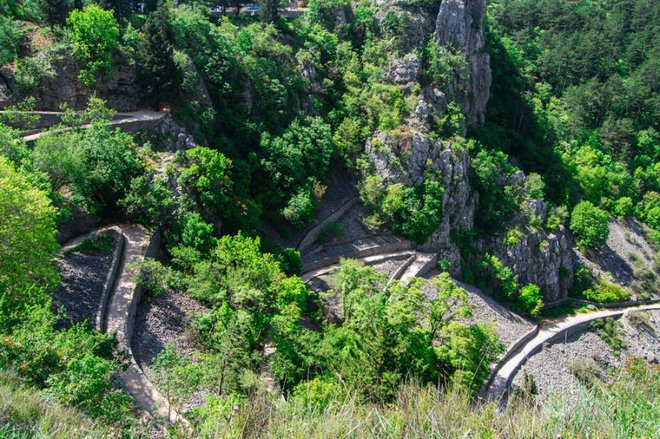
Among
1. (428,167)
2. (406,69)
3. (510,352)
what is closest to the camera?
(510,352)

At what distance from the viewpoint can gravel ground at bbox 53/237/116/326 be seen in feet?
87.2

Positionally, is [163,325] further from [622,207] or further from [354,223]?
[622,207]

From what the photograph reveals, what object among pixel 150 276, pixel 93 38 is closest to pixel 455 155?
pixel 150 276

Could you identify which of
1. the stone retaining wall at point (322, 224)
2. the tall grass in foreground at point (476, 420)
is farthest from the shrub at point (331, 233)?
the tall grass in foreground at point (476, 420)

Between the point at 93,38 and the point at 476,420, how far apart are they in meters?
40.9

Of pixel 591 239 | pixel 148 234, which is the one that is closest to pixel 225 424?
pixel 148 234

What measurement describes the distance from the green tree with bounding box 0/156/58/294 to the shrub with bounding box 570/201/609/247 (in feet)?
186

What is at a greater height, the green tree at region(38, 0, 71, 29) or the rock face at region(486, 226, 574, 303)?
the green tree at region(38, 0, 71, 29)

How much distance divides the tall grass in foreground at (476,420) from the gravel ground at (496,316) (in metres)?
27.7

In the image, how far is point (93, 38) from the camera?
40.3 m

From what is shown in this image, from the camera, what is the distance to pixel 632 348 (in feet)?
163

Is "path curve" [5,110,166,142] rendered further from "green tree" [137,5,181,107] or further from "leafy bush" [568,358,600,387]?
"leafy bush" [568,358,600,387]

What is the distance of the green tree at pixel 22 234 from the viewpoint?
22.6 m

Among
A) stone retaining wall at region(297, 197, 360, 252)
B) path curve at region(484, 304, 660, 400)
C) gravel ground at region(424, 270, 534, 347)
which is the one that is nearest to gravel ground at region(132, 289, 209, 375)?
stone retaining wall at region(297, 197, 360, 252)
